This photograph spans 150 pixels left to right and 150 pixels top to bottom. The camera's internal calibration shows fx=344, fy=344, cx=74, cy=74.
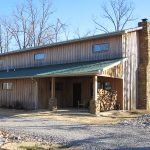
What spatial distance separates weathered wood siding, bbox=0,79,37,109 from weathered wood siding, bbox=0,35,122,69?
309 cm

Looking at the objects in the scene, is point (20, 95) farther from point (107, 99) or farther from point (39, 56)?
point (107, 99)

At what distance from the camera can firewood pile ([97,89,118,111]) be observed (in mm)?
23594

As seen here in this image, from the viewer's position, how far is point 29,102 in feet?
90.0

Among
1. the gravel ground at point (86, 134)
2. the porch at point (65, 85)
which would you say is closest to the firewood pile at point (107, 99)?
the porch at point (65, 85)

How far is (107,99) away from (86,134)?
10.4 meters

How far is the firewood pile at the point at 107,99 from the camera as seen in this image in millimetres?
23594

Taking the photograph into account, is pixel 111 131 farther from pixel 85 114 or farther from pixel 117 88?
pixel 117 88

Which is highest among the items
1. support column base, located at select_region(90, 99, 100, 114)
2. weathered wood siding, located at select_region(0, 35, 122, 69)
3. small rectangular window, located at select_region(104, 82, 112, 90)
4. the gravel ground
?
weathered wood siding, located at select_region(0, 35, 122, 69)

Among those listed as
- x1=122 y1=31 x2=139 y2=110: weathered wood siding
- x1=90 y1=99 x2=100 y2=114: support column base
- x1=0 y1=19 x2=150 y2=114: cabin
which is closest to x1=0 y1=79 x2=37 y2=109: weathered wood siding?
x1=0 y1=19 x2=150 y2=114: cabin

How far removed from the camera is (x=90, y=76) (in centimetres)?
2608

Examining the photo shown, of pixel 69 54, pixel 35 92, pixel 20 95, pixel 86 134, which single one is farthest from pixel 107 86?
pixel 86 134

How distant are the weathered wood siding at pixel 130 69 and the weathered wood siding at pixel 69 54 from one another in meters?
0.81

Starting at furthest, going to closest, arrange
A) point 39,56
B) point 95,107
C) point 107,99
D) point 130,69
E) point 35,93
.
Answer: point 39,56, point 35,93, point 130,69, point 107,99, point 95,107

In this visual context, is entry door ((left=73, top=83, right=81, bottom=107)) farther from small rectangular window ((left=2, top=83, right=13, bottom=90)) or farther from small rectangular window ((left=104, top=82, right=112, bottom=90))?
small rectangular window ((left=2, top=83, right=13, bottom=90))
